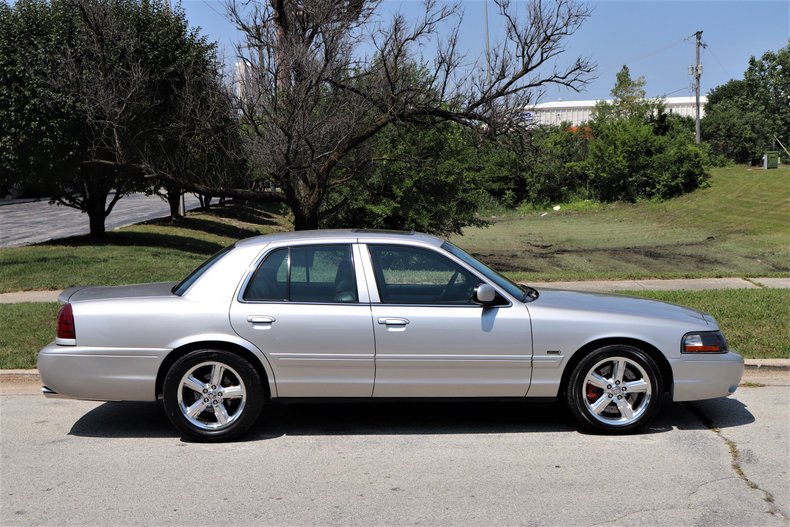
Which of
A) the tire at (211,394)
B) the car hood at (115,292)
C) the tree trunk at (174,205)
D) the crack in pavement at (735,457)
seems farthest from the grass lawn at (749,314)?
the tree trunk at (174,205)

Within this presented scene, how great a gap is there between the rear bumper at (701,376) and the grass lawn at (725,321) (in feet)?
7.70

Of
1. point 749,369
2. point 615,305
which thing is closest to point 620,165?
point 749,369

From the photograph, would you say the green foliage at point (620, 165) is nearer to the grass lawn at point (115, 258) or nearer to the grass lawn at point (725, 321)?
the grass lawn at point (115, 258)

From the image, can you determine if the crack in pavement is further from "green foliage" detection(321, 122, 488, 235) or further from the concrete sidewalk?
"green foliage" detection(321, 122, 488, 235)

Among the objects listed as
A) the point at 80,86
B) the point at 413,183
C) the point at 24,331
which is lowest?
the point at 24,331

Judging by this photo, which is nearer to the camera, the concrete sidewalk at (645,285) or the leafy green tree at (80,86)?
the concrete sidewalk at (645,285)

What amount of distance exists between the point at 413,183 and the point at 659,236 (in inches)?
436

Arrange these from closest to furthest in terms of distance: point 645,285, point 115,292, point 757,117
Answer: point 115,292 < point 645,285 < point 757,117

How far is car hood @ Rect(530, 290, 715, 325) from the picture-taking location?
19.9 ft

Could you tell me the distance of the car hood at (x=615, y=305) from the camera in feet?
19.9

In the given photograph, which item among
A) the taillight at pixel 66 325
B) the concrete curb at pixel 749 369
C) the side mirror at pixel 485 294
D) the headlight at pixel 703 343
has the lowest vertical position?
the concrete curb at pixel 749 369

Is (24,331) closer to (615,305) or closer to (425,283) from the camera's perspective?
(425,283)

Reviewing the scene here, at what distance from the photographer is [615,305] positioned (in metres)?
6.23

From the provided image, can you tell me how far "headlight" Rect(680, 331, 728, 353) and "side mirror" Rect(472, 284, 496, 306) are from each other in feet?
4.81
